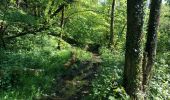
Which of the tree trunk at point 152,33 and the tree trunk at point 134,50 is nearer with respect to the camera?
the tree trunk at point 134,50

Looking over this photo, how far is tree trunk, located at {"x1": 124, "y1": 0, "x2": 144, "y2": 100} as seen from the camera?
766 cm

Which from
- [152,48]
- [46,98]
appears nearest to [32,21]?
[46,98]

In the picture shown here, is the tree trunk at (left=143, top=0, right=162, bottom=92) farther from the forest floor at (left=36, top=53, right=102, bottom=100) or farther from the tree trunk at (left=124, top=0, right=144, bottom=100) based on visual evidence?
the forest floor at (left=36, top=53, right=102, bottom=100)

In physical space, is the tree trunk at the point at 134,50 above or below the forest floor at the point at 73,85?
above

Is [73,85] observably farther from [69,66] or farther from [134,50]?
[134,50]

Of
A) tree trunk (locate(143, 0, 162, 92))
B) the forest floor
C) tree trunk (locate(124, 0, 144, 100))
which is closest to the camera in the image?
tree trunk (locate(124, 0, 144, 100))

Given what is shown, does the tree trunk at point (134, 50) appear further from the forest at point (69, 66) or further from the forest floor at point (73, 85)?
the forest floor at point (73, 85)

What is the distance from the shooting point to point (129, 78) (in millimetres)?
8016

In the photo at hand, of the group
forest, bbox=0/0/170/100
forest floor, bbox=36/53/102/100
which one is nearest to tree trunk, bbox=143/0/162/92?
forest, bbox=0/0/170/100

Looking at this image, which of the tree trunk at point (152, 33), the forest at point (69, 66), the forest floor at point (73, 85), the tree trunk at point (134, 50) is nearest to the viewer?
the tree trunk at point (134, 50)

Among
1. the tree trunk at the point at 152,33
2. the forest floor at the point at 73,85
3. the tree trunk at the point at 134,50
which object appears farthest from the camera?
A: the forest floor at the point at 73,85

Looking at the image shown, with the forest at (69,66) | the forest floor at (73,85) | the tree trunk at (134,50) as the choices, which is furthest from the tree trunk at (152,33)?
the forest floor at (73,85)

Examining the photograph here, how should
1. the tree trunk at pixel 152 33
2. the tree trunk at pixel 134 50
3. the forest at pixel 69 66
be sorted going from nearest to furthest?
the tree trunk at pixel 134 50
the forest at pixel 69 66
the tree trunk at pixel 152 33

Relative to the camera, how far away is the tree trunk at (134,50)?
7.66 meters
